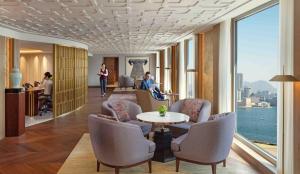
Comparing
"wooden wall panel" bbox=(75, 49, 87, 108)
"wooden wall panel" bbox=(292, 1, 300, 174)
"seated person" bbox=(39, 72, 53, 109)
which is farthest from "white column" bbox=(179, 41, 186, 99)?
"wooden wall panel" bbox=(292, 1, 300, 174)

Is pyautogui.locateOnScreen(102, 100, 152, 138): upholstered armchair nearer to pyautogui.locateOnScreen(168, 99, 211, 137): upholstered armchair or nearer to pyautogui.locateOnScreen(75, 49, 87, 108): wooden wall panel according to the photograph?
pyautogui.locateOnScreen(168, 99, 211, 137): upholstered armchair

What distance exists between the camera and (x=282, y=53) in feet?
11.5

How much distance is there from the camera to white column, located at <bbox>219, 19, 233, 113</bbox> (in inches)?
230

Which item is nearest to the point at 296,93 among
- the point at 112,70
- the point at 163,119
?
the point at 163,119

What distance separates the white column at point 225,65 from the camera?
585 cm

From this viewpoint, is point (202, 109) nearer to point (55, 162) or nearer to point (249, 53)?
point (249, 53)

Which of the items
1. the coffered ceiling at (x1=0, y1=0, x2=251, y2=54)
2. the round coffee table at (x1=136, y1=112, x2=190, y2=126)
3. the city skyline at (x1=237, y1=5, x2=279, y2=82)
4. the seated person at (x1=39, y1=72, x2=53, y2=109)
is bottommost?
the round coffee table at (x1=136, y1=112, x2=190, y2=126)

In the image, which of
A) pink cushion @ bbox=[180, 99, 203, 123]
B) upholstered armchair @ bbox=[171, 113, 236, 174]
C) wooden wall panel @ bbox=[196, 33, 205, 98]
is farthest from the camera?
wooden wall panel @ bbox=[196, 33, 205, 98]

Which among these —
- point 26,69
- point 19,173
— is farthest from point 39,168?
point 26,69

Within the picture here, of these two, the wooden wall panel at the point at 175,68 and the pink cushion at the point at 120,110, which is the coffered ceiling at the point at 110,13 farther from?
the wooden wall panel at the point at 175,68

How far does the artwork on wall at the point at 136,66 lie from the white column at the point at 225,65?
15.7 meters

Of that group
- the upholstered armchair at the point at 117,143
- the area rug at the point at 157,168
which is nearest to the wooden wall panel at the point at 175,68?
the area rug at the point at 157,168

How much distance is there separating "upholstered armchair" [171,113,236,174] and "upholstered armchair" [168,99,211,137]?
1.05m

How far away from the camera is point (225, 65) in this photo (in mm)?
5863
